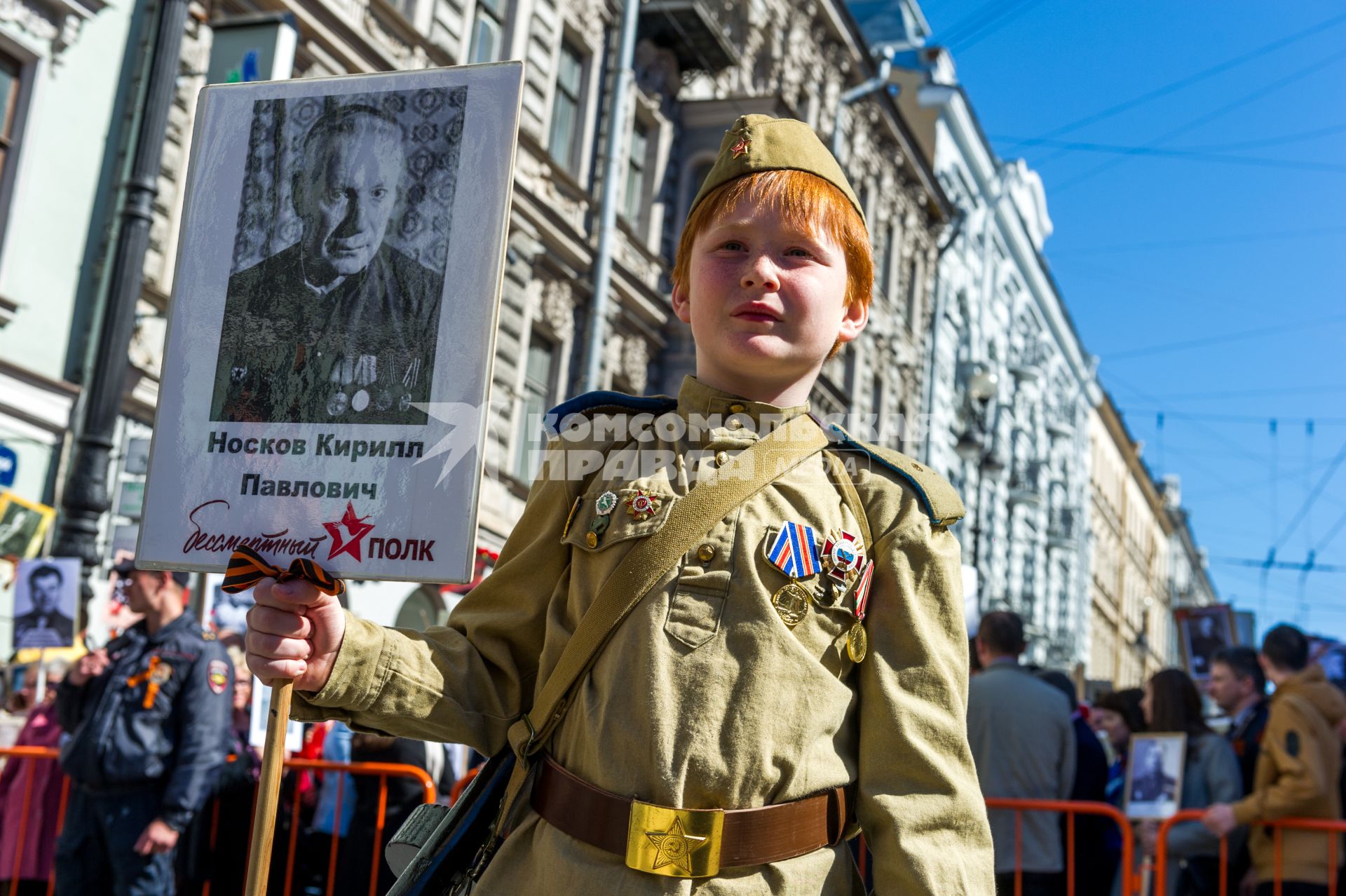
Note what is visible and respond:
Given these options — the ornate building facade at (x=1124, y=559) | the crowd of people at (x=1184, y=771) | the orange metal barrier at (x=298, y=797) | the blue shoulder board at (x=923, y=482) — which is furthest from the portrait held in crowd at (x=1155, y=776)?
the ornate building facade at (x=1124, y=559)

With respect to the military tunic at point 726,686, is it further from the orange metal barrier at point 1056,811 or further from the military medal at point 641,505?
the orange metal barrier at point 1056,811

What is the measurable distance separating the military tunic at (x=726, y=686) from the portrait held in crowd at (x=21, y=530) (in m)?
6.72

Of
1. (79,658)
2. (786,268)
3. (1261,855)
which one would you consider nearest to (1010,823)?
(1261,855)

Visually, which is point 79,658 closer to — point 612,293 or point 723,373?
point 723,373

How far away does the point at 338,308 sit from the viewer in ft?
6.66

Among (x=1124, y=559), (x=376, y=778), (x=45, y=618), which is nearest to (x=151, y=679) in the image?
(x=376, y=778)

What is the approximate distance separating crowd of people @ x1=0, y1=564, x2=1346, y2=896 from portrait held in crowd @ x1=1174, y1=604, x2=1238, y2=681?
11.2 feet

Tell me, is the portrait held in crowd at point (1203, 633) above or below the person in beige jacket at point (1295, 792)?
above

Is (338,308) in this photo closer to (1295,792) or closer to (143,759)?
(143,759)

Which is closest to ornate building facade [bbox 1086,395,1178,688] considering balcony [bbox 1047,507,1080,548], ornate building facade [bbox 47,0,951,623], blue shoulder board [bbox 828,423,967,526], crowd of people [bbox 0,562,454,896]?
balcony [bbox 1047,507,1080,548]

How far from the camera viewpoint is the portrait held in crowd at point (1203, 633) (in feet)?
33.5

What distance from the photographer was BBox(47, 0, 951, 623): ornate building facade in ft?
38.4

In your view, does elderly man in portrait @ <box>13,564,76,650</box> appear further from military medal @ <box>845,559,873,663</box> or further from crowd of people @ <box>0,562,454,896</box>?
military medal @ <box>845,559,873,663</box>

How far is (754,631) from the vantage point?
1960 mm
